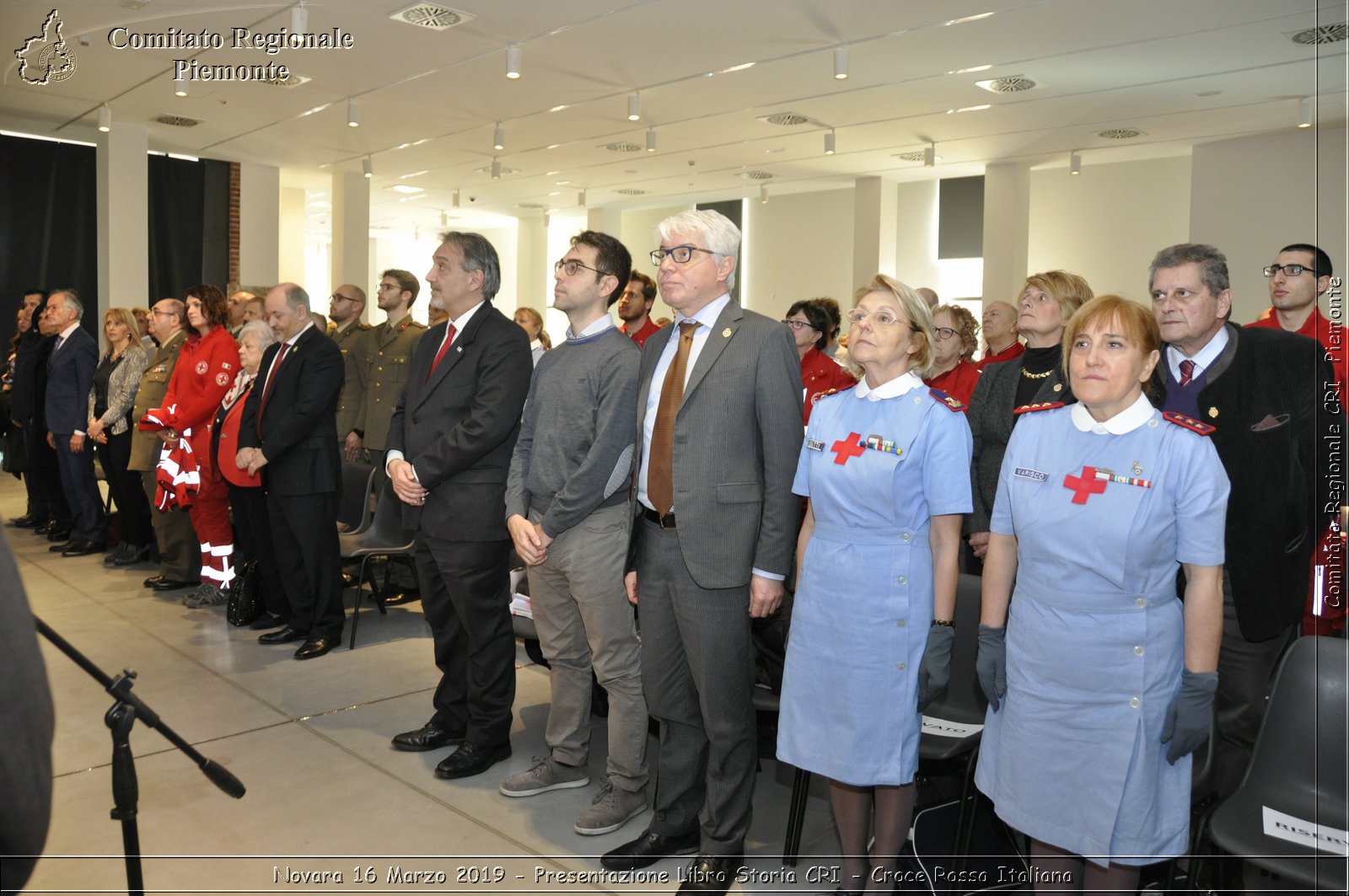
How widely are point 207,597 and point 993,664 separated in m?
4.61

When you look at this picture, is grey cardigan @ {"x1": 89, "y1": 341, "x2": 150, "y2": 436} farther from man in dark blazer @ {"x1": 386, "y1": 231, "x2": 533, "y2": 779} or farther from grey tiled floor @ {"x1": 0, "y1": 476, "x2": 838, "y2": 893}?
man in dark blazer @ {"x1": 386, "y1": 231, "x2": 533, "y2": 779}

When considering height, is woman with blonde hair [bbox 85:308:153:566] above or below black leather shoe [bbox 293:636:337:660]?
above

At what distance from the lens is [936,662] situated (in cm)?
221

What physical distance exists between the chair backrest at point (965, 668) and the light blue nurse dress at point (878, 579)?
420mm

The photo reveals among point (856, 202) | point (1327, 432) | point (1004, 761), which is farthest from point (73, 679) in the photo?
point (856, 202)

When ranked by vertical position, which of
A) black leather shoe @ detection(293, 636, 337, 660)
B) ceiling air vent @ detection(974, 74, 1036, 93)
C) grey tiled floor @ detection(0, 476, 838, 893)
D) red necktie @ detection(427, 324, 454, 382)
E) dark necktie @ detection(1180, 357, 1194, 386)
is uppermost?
ceiling air vent @ detection(974, 74, 1036, 93)

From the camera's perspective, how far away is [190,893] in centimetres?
250

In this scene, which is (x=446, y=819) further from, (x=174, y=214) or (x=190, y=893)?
(x=174, y=214)

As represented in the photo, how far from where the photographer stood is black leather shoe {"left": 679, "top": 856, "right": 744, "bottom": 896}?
8.07 feet

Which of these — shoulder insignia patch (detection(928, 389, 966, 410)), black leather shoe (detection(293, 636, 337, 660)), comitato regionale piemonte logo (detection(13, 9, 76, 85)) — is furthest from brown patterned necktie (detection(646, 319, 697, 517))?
comitato regionale piemonte logo (detection(13, 9, 76, 85))

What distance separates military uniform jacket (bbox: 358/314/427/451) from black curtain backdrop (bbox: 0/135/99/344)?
6.89m

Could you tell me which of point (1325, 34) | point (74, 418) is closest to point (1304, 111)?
point (1325, 34)

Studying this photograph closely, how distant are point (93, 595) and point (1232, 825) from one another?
5688 mm

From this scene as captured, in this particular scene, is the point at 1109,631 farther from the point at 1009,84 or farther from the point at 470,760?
the point at 1009,84
